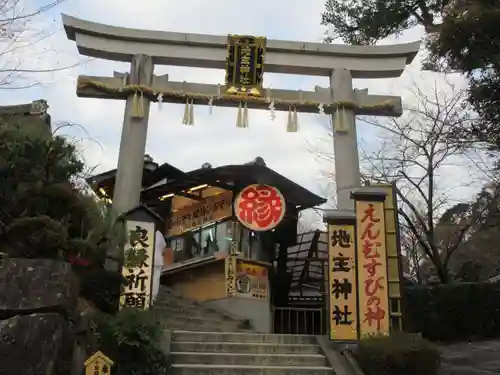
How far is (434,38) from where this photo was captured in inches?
423

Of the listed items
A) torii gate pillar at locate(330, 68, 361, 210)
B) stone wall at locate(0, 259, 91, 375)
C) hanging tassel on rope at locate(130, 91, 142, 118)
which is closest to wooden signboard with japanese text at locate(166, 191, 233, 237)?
torii gate pillar at locate(330, 68, 361, 210)

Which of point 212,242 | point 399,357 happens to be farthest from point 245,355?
point 212,242

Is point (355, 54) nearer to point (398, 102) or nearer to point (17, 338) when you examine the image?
point (398, 102)

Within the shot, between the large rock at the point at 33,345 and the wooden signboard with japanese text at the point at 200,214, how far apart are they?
1028cm

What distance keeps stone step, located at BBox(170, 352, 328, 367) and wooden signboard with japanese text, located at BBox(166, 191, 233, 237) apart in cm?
756

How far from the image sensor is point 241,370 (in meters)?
8.70

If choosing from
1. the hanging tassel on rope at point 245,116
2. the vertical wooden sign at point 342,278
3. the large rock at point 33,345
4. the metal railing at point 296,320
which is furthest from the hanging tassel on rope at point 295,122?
the large rock at point 33,345

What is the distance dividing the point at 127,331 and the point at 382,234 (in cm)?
488

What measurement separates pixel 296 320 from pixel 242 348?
583 cm

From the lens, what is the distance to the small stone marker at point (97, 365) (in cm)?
599

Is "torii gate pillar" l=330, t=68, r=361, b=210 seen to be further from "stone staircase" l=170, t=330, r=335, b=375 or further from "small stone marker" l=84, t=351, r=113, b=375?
"small stone marker" l=84, t=351, r=113, b=375

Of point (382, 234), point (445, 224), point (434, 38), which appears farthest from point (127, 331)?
point (445, 224)

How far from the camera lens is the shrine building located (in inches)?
585

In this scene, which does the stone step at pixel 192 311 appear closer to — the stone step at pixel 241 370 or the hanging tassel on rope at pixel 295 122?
the stone step at pixel 241 370
